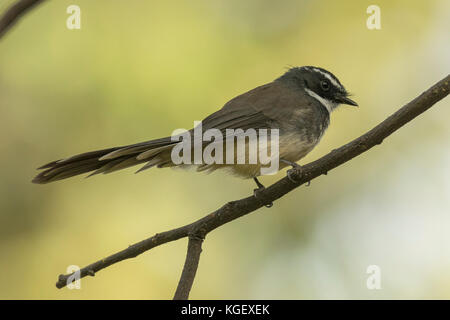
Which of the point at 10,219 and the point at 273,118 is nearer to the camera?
the point at 273,118

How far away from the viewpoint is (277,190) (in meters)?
2.88

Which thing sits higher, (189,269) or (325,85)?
(325,85)

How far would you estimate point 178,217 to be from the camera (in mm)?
5871

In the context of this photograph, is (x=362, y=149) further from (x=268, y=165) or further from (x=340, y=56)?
(x=340, y=56)

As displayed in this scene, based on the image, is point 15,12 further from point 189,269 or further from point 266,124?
point 266,124

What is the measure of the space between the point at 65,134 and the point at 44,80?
562 millimetres

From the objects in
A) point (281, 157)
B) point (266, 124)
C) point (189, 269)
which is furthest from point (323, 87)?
point (189, 269)

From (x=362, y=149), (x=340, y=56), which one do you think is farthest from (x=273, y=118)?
(x=340, y=56)

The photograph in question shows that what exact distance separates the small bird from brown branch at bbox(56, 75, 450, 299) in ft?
2.03

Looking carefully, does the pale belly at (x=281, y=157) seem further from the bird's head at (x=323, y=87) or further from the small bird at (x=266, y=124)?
the bird's head at (x=323, y=87)

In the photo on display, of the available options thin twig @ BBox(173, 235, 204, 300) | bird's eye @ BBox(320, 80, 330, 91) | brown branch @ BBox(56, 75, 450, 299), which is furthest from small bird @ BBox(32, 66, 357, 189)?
thin twig @ BBox(173, 235, 204, 300)

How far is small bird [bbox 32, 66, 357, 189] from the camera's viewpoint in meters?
3.34

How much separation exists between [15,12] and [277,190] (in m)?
1.67

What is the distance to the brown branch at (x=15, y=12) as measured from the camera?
1426 millimetres
